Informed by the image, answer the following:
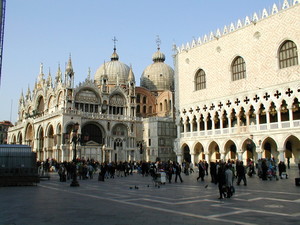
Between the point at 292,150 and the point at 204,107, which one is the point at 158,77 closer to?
the point at 204,107

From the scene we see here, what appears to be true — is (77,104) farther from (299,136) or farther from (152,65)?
(299,136)

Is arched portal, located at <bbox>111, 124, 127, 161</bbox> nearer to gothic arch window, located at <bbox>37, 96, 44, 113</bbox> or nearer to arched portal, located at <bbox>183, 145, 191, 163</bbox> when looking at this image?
arched portal, located at <bbox>183, 145, 191, 163</bbox>

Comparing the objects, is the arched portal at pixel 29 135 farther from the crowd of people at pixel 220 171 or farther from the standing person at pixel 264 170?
the standing person at pixel 264 170

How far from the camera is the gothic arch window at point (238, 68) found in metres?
35.8

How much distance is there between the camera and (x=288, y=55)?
103ft

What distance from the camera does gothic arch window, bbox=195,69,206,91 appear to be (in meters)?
40.3

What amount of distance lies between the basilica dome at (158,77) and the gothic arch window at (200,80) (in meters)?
20.4

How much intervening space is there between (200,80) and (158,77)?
21.9 metres

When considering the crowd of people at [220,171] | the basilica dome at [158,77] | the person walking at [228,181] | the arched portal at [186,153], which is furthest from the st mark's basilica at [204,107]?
the person walking at [228,181]

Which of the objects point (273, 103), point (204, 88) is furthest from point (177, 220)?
point (204, 88)

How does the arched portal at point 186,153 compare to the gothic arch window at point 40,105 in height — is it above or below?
below

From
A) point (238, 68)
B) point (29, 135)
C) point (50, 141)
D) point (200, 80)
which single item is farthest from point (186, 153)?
point (29, 135)

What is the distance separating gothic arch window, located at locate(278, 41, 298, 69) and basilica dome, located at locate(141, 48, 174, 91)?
31.0 meters

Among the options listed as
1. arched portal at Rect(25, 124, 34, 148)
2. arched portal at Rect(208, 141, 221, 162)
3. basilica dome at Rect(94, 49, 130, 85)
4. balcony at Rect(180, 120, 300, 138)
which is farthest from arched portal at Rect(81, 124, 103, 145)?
basilica dome at Rect(94, 49, 130, 85)
